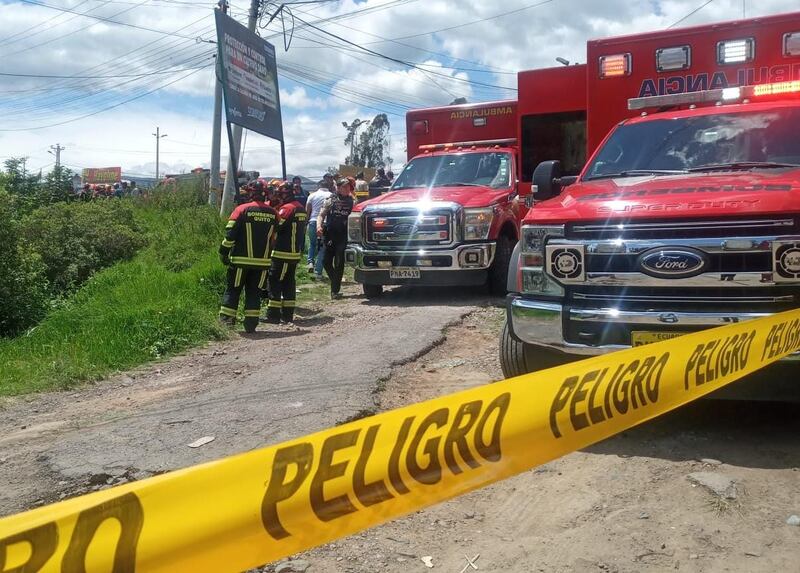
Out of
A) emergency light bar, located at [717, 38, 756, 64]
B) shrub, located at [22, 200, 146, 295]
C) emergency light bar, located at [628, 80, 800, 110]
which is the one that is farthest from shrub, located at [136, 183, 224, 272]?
emergency light bar, located at [628, 80, 800, 110]

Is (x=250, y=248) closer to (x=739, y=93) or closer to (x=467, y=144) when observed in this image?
(x=467, y=144)

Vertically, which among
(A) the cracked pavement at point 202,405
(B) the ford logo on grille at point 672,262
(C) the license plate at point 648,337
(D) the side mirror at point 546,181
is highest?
(D) the side mirror at point 546,181

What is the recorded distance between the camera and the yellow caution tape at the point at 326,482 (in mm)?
1338

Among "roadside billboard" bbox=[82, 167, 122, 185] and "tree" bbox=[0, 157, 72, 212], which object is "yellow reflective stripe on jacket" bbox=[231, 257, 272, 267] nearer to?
"tree" bbox=[0, 157, 72, 212]

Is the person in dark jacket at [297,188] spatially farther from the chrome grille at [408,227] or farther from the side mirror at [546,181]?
the side mirror at [546,181]

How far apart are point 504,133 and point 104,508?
10.3 metres

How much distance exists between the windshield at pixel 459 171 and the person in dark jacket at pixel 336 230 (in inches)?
29.9

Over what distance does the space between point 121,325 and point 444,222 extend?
4033 millimetres

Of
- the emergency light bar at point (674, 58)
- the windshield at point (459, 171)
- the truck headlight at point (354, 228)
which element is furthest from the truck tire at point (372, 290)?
the emergency light bar at point (674, 58)

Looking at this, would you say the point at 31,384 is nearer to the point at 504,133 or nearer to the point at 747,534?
the point at 747,534

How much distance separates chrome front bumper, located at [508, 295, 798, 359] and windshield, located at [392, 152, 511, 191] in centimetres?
586

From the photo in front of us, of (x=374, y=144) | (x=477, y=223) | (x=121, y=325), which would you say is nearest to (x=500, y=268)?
(x=477, y=223)

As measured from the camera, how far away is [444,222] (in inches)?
365

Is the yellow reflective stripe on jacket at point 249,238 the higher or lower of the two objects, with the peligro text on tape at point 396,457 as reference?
higher
